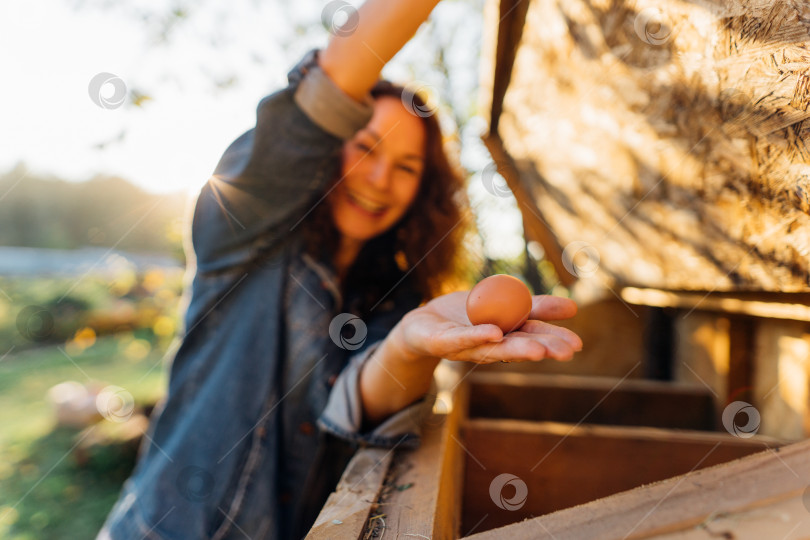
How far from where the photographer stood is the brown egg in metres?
0.93

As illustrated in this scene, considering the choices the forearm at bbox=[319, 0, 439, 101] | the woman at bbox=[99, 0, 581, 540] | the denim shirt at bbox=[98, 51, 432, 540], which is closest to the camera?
the forearm at bbox=[319, 0, 439, 101]

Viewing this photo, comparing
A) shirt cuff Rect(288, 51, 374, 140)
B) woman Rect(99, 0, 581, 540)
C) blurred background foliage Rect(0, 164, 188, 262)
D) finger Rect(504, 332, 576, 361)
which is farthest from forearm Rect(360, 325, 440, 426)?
blurred background foliage Rect(0, 164, 188, 262)

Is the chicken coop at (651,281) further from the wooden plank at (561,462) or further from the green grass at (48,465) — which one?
the green grass at (48,465)

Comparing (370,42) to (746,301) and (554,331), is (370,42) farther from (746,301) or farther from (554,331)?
(746,301)

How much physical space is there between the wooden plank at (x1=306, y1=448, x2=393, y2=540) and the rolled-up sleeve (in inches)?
30.4

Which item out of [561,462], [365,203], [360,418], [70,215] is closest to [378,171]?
[365,203]

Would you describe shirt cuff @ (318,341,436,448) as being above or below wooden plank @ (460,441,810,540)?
below

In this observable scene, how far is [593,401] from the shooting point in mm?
1956

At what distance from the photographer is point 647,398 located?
1.88m

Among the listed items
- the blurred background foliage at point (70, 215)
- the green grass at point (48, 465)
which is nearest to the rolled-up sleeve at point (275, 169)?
the green grass at point (48, 465)

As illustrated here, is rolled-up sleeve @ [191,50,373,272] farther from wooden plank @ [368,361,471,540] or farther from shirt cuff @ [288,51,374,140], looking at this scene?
wooden plank @ [368,361,471,540]

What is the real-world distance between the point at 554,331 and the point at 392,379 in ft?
1.57

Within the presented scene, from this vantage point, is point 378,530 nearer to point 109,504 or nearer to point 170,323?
point 109,504

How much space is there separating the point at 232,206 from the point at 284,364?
0.54m
